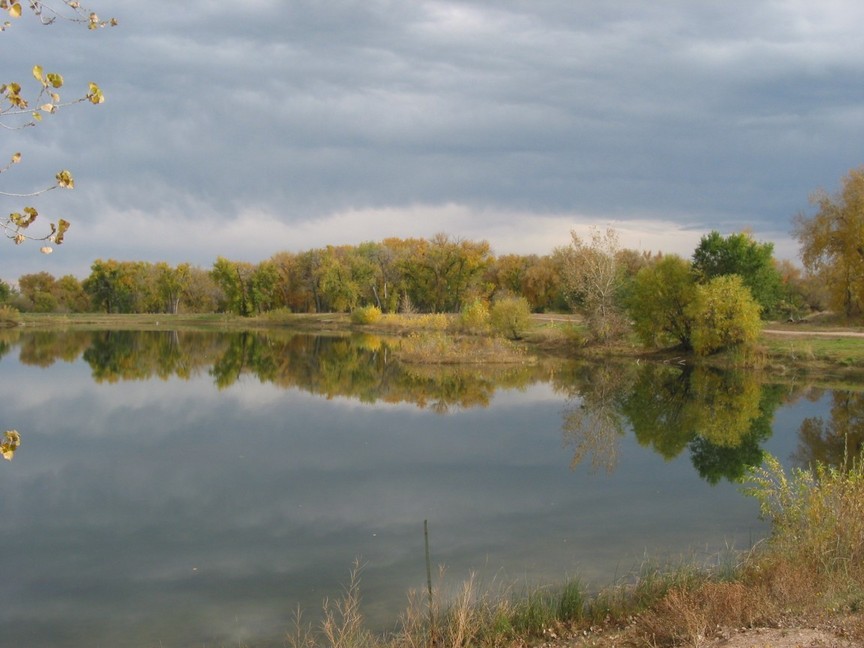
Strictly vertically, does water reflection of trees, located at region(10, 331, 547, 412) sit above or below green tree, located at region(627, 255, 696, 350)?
below

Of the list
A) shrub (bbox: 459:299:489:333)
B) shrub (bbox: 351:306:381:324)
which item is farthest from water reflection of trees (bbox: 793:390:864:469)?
shrub (bbox: 351:306:381:324)

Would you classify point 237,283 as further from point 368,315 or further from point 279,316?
point 368,315

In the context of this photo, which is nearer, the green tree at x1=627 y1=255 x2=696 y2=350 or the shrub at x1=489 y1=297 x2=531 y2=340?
the green tree at x1=627 y1=255 x2=696 y2=350

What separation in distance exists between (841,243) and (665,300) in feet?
37.3

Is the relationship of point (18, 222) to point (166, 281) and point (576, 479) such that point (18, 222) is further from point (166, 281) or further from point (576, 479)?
point (166, 281)

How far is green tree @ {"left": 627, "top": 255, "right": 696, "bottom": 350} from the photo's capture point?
35.4 metres

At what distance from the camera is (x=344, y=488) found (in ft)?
45.0

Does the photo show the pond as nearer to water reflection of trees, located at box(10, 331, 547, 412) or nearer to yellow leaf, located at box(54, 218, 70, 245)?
water reflection of trees, located at box(10, 331, 547, 412)

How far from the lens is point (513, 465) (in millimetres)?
15680

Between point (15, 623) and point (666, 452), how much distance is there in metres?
13.9

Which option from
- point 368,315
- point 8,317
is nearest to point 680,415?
point 368,315

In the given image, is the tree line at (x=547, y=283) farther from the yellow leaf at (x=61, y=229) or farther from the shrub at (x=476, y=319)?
the yellow leaf at (x=61, y=229)

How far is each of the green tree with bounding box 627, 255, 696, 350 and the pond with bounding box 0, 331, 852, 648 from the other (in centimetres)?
679

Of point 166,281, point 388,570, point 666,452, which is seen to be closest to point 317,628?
point 388,570
